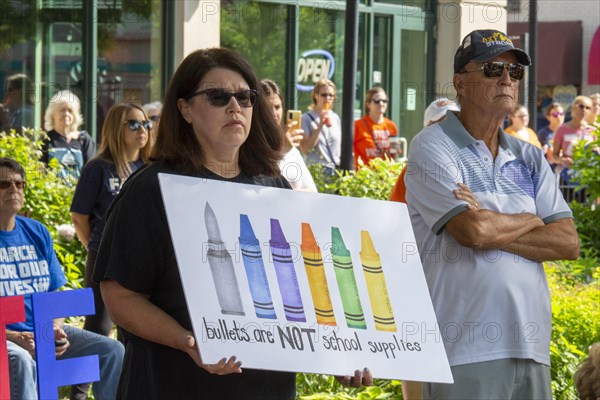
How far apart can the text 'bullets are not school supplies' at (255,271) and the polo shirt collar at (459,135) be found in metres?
1.33

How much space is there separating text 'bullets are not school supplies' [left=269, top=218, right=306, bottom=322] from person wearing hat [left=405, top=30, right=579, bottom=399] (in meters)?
1.01

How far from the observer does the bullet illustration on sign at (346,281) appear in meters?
3.38

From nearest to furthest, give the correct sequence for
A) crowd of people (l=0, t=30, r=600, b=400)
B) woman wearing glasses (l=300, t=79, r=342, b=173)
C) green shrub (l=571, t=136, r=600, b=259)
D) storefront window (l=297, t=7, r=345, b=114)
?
crowd of people (l=0, t=30, r=600, b=400)
green shrub (l=571, t=136, r=600, b=259)
woman wearing glasses (l=300, t=79, r=342, b=173)
storefront window (l=297, t=7, r=345, b=114)

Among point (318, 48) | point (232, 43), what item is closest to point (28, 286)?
point (232, 43)

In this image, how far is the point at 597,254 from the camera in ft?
36.6

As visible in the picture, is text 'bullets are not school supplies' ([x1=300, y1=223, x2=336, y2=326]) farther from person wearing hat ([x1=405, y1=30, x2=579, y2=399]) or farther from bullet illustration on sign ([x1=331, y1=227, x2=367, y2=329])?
person wearing hat ([x1=405, y1=30, x2=579, y2=399])

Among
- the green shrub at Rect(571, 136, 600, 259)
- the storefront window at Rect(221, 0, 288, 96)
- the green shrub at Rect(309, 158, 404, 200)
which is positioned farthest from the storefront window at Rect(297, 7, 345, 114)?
the green shrub at Rect(309, 158, 404, 200)

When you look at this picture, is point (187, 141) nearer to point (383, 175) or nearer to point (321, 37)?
point (383, 175)

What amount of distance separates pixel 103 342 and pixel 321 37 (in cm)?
1093

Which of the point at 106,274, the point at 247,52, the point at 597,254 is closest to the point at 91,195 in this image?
the point at 106,274

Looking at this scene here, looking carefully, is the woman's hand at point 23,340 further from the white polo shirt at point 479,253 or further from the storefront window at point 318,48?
the storefront window at point 318,48

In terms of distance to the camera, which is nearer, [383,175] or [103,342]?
[103,342]

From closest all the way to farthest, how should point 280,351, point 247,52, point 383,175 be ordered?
point 280,351 → point 383,175 → point 247,52

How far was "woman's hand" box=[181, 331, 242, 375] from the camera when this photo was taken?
2994mm
